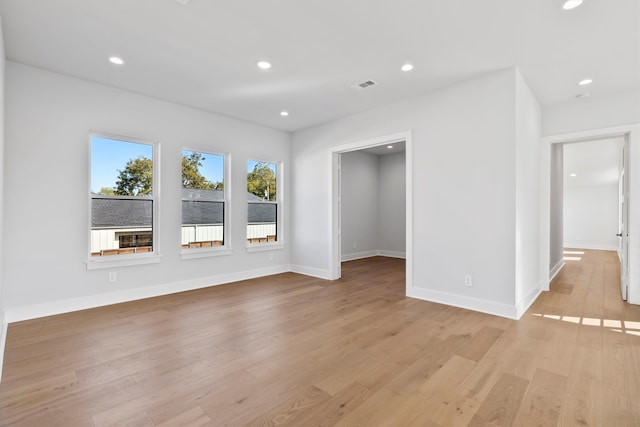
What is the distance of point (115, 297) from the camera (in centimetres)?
407

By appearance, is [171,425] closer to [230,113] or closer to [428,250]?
[428,250]

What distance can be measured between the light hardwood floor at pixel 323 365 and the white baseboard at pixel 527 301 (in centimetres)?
8

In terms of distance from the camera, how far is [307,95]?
4.37 metres

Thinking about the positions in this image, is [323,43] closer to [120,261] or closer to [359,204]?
[120,261]

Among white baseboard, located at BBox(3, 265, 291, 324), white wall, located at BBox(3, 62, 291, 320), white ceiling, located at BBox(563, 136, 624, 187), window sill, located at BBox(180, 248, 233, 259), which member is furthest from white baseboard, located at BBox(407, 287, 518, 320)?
white ceiling, located at BBox(563, 136, 624, 187)

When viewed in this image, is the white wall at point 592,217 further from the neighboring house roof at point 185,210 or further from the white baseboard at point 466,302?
the neighboring house roof at point 185,210

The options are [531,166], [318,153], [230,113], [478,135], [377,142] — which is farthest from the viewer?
[318,153]

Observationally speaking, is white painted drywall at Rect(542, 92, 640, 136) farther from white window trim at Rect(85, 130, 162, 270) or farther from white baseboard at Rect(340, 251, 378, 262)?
white window trim at Rect(85, 130, 162, 270)

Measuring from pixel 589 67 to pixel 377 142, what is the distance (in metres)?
2.57

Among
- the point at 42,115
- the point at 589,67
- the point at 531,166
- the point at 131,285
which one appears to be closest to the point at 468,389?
the point at 531,166

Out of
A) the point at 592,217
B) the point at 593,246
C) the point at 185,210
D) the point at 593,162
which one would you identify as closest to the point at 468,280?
the point at 185,210

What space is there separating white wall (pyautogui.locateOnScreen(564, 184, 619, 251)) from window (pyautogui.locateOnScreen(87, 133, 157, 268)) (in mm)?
13258

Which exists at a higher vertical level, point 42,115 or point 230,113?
point 230,113

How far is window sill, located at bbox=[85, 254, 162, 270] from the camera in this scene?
3.91 metres
